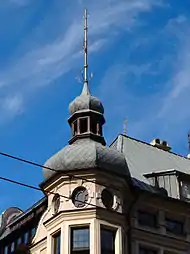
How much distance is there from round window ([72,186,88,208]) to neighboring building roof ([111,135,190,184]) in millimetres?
5613

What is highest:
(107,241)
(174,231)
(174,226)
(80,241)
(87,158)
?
(87,158)

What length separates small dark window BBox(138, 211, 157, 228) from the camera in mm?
38969

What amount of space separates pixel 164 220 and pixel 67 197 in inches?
232

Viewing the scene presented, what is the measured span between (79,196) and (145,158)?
8720 millimetres

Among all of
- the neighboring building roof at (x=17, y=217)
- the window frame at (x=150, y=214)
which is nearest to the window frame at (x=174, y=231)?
the window frame at (x=150, y=214)

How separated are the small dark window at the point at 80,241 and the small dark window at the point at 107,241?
0.78 m

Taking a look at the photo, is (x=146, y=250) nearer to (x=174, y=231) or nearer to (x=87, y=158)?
(x=174, y=231)

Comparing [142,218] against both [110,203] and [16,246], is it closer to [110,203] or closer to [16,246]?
[110,203]

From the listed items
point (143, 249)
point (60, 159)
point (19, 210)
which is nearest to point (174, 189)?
point (143, 249)

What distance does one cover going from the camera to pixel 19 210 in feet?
157

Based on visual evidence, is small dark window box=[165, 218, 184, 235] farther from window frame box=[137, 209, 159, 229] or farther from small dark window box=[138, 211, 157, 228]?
small dark window box=[138, 211, 157, 228]

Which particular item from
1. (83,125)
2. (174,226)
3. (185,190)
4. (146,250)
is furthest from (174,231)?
(83,125)

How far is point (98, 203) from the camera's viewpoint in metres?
36.7

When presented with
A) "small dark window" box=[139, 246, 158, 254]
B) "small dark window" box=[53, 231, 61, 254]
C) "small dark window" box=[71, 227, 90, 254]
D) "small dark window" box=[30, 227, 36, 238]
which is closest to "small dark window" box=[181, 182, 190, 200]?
"small dark window" box=[139, 246, 158, 254]
